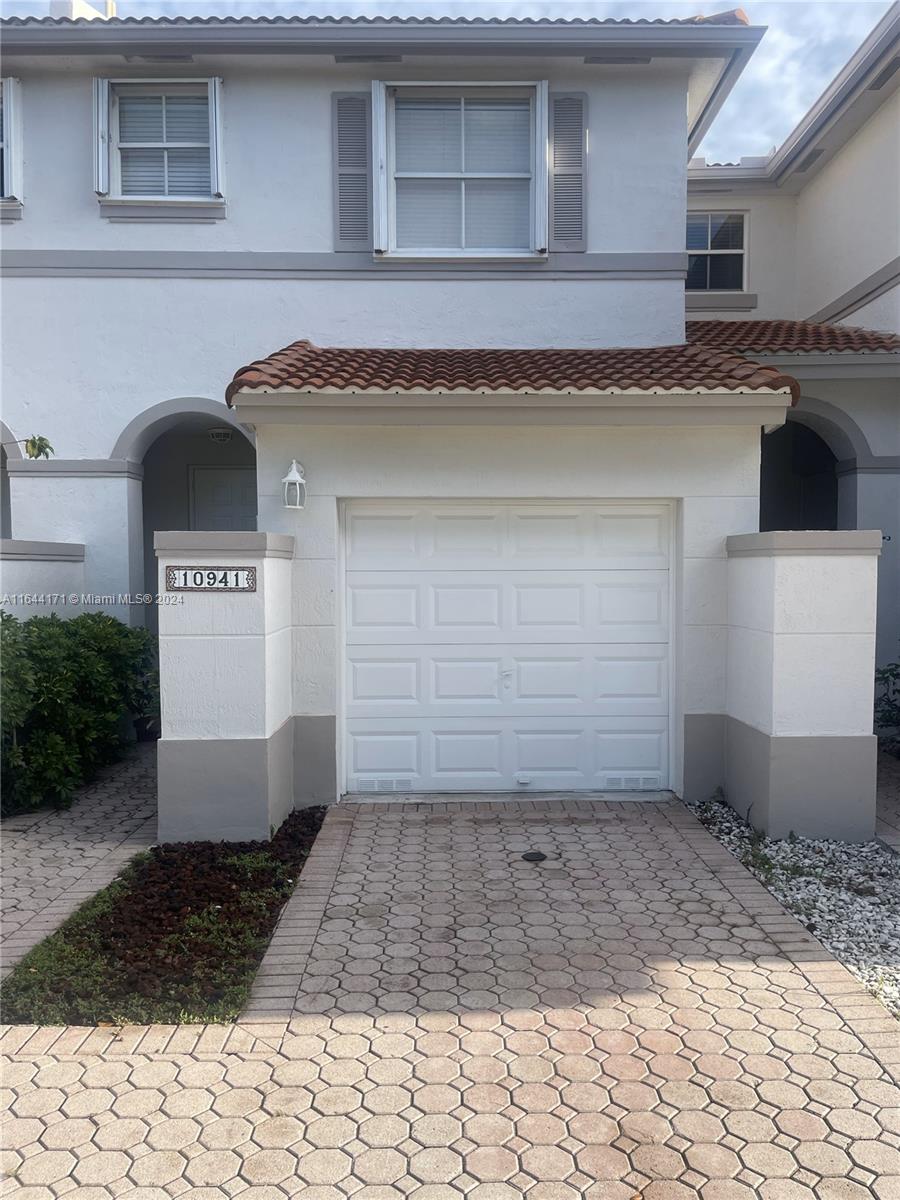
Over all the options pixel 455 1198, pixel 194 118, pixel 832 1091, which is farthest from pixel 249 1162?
pixel 194 118

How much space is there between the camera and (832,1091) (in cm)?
359

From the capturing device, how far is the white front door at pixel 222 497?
37.9 feet

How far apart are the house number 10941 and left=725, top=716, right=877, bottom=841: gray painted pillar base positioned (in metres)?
4.14

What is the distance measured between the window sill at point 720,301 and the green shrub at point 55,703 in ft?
31.1

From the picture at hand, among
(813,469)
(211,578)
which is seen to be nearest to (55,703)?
(211,578)

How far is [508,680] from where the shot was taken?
308 inches

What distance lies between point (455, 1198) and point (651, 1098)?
37.8 inches

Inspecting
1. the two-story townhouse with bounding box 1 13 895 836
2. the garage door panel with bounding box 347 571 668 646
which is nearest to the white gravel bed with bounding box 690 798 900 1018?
the two-story townhouse with bounding box 1 13 895 836

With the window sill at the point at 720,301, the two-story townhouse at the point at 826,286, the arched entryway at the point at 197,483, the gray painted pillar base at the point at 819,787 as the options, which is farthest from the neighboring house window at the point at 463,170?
the gray painted pillar base at the point at 819,787

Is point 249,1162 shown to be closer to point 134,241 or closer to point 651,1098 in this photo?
point 651,1098

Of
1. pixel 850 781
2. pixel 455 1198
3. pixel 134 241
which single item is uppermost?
pixel 134 241

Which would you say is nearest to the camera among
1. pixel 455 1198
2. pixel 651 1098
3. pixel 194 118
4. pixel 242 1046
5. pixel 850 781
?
pixel 455 1198

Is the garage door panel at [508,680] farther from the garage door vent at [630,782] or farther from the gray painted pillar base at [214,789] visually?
the gray painted pillar base at [214,789]

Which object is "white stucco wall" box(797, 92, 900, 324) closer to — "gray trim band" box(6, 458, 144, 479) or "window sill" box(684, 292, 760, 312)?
"window sill" box(684, 292, 760, 312)
